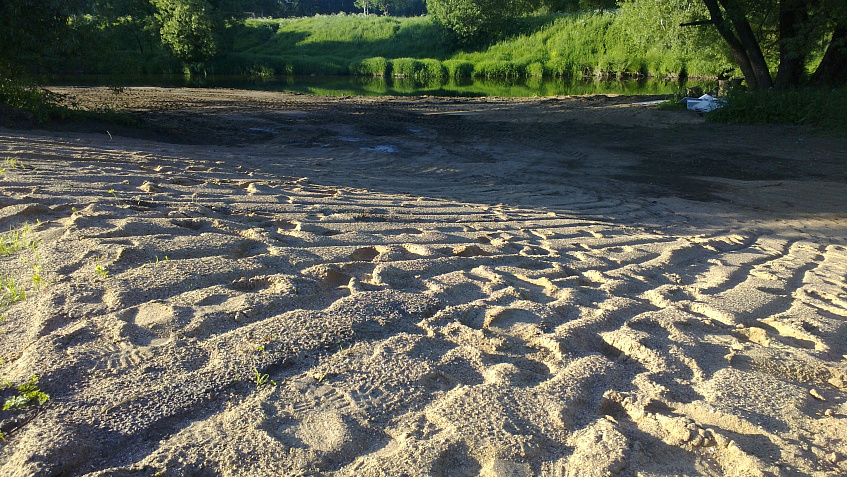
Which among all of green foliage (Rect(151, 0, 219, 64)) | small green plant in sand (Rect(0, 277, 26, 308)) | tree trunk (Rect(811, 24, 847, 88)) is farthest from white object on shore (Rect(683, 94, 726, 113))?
green foliage (Rect(151, 0, 219, 64))

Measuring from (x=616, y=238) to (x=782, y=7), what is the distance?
1236cm

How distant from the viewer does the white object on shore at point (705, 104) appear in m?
13.8

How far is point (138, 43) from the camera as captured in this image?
34531mm

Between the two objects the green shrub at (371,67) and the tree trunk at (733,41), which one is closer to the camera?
the tree trunk at (733,41)

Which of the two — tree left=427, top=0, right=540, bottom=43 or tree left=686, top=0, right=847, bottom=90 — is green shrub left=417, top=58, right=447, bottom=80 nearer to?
tree left=427, top=0, right=540, bottom=43

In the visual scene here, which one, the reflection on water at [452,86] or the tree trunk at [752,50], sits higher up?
the tree trunk at [752,50]

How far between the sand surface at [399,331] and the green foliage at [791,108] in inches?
239

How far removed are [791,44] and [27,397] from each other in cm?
1556

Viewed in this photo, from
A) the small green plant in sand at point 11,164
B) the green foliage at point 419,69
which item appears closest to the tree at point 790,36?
the small green plant in sand at point 11,164

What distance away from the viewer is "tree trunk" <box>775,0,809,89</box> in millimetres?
13102

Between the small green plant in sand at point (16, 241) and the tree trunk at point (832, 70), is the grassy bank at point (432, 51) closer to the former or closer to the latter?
the tree trunk at point (832, 70)

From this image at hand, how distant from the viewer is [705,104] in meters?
14.0

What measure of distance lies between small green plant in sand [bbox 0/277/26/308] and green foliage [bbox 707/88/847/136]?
12.7 metres

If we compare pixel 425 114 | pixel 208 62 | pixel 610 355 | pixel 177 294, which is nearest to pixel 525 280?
pixel 610 355
